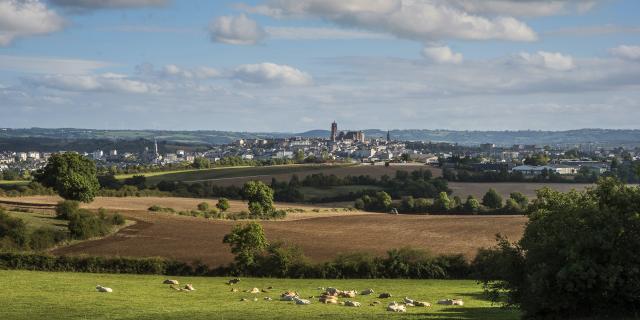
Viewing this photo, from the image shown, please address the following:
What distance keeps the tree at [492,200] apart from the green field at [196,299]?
6778cm

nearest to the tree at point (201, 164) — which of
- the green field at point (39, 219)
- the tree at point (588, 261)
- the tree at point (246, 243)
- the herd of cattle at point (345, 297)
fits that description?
the green field at point (39, 219)

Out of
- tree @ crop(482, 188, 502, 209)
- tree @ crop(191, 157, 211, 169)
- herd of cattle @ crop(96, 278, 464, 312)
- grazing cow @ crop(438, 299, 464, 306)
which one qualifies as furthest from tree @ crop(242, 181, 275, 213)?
tree @ crop(191, 157, 211, 169)

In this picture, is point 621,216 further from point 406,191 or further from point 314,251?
point 406,191

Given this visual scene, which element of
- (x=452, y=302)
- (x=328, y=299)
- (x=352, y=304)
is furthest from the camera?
(x=452, y=302)

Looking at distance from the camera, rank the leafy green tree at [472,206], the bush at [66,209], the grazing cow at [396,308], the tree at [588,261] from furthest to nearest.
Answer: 1. the leafy green tree at [472,206]
2. the bush at [66,209]
3. the grazing cow at [396,308]
4. the tree at [588,261]

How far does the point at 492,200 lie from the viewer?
4779 inches

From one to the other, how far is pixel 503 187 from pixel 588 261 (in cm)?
11654

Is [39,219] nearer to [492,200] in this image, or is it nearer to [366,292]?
[366,292]

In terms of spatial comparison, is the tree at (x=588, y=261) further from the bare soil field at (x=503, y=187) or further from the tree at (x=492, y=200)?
the bare soil field at (x=503, y=187)

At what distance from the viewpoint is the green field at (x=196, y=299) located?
3319cm

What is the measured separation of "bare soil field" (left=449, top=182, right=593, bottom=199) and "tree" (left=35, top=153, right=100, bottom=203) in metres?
62.6

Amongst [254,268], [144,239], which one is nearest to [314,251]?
[254,268]

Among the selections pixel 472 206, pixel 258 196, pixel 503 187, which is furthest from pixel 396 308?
pixel 503 187

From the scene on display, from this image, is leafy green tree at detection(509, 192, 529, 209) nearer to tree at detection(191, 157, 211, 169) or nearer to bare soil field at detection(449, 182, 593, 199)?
bare soil field at detection(449, 182, 593, 199)
